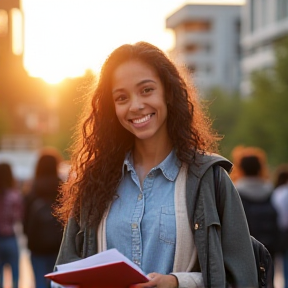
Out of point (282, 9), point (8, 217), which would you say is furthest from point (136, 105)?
point (282, 9)

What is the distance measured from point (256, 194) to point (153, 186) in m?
4.86

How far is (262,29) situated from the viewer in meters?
80.3

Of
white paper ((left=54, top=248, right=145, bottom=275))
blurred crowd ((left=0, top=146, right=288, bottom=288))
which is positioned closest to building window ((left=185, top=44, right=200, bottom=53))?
blurred crowd ((left=0, top=146, right=288, bottom=288))

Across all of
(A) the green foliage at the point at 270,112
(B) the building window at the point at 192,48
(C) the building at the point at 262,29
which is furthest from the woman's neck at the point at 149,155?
(B) the building window at the point at 192,48

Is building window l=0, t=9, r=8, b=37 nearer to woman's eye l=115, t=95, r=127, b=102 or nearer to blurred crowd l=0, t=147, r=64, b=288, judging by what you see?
blurred crowd l=0, t=147, r=64, b=288

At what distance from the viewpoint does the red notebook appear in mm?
2861

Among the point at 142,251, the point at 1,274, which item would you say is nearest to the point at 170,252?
the point at 142,251

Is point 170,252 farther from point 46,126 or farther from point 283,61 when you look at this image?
point 46,126

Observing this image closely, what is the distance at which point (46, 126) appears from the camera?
118 metres

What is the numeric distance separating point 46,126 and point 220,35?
25138mm

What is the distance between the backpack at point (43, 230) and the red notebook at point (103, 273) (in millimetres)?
5540

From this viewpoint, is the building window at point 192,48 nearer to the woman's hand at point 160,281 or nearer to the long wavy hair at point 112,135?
the long wavy hair at point 112,135

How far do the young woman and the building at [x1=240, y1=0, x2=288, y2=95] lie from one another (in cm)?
7083

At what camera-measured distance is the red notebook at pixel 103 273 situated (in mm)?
2861
